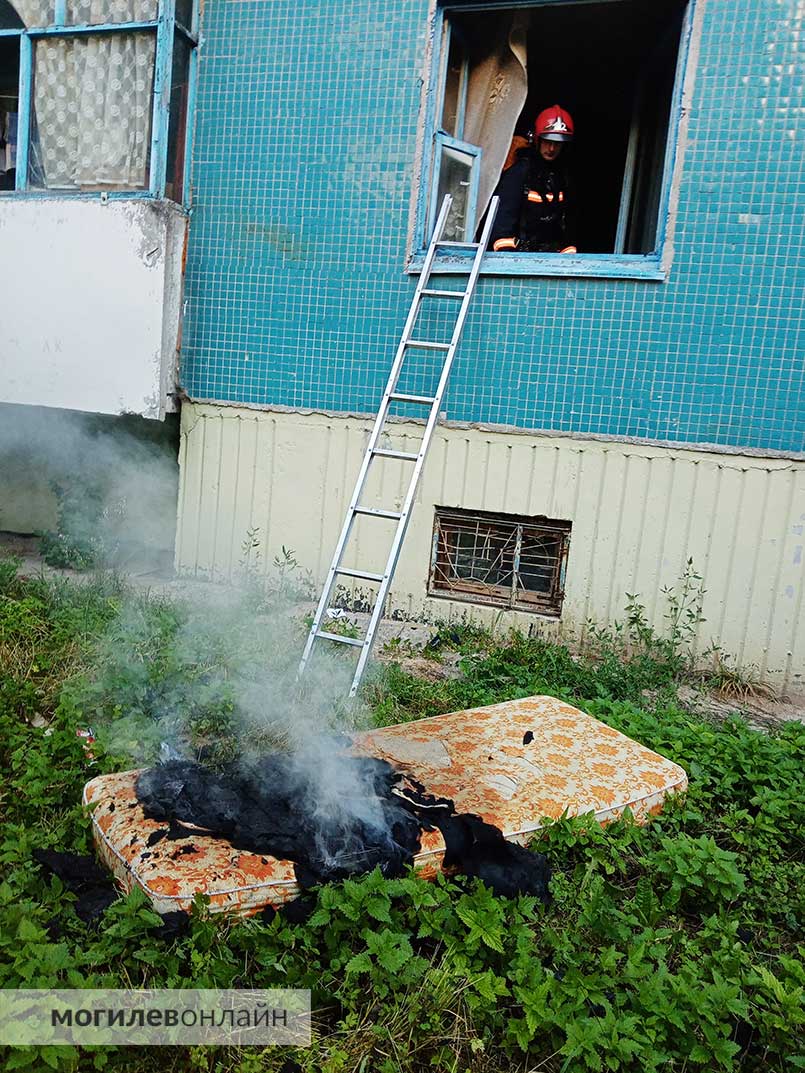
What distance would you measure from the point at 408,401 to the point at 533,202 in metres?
1.95

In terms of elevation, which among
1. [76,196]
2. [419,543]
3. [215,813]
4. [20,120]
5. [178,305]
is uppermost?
[20,120]

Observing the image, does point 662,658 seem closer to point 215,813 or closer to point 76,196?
point 215,813

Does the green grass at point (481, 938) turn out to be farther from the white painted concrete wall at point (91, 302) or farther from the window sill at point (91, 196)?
the window sill at point (91, 196)

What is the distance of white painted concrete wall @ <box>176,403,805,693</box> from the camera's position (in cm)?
560

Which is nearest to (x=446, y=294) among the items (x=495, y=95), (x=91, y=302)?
(x=495, y=95)

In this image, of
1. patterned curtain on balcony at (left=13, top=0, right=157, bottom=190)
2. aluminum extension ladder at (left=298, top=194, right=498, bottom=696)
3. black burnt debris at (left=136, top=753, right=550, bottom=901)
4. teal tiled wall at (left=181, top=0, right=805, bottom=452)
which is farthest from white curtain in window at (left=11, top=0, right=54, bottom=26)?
black burnt debris at (left=136, top=753, right=550, bottom=901)

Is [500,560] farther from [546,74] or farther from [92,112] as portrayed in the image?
[92,112]

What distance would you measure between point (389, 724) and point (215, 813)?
62.0 inches

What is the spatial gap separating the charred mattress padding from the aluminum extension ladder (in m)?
1.14

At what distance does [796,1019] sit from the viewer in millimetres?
2459

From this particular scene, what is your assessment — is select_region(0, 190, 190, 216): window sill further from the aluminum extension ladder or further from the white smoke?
the aluminum extension ladder

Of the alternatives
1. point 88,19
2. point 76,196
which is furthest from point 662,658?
point 88,19

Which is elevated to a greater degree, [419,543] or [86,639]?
[419,543]

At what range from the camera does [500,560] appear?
634cm
